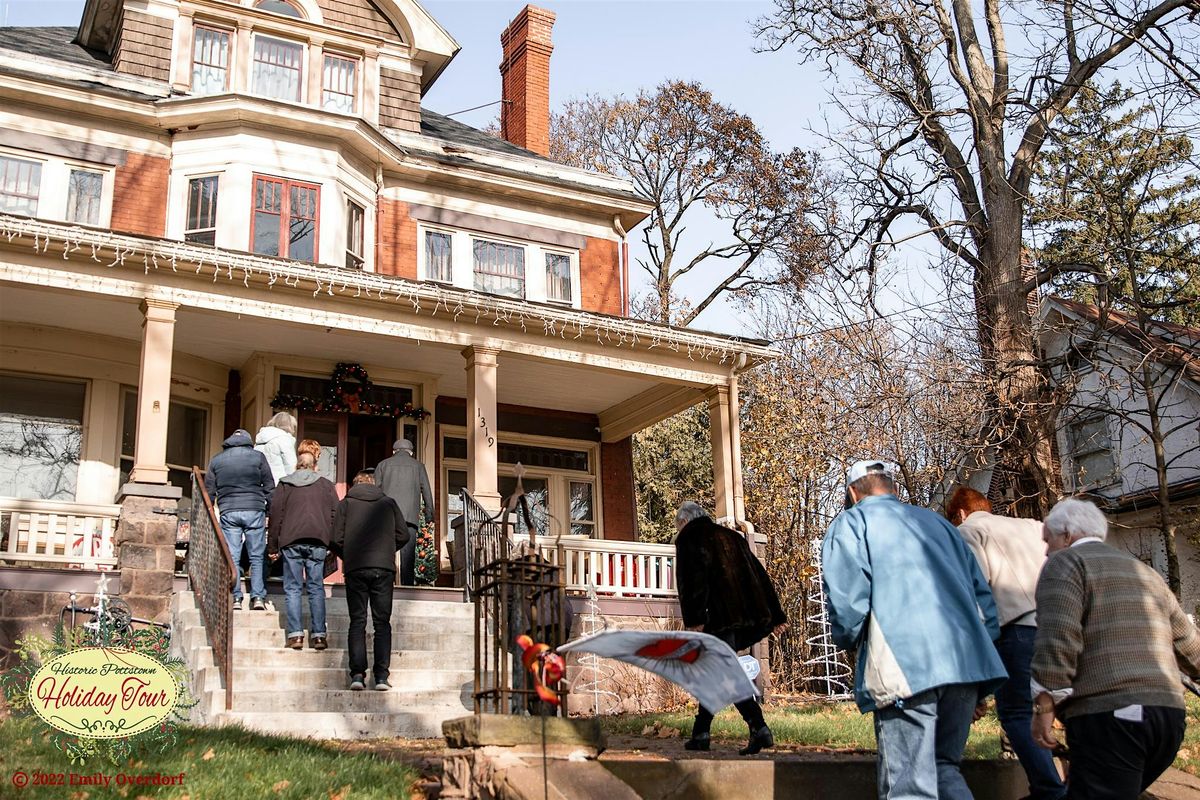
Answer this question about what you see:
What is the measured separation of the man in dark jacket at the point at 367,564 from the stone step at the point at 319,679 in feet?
0.72

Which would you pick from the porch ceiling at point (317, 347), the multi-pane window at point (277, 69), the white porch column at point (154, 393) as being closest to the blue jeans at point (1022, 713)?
the white porch column at point (154, 393)

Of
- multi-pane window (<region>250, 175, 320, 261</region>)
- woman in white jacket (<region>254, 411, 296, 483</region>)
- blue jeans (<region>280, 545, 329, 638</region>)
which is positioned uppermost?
multi-pane window (<region>250, 175, 320, 261</region>)

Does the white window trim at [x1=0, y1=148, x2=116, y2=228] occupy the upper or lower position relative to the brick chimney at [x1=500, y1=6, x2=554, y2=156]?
lower

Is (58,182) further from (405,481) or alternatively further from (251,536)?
(251,536)

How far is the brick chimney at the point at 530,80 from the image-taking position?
66.7 feet

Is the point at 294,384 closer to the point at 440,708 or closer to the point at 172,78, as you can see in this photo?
the point at 172,78

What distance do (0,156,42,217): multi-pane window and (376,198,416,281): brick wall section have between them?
4.37m

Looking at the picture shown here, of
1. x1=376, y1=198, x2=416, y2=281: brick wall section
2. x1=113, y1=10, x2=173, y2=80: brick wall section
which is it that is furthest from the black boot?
x1=113, y1=10, x2=173, y2=80: brick wall section

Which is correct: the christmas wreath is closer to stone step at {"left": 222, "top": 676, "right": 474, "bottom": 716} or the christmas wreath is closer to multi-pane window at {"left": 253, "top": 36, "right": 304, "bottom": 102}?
multi-pane window at {"left": 253, "top": 36, "right": 304, "bottom": 102}

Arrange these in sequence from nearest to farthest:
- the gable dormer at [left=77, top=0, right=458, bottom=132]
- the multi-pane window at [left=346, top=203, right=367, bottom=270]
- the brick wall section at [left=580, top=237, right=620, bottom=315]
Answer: the multi-pane window at [left=346, top=203, right=367, bottom=270] < the gable dormer at [left=77, top=0, right=458, bottom=132] < the brick wall section at [left=580, top=237, right=620, bottom=315]

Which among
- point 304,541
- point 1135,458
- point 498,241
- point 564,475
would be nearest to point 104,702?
point 304,541

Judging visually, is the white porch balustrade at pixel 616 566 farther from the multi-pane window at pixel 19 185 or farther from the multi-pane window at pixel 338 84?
the multi-pane window at pixel 19 185

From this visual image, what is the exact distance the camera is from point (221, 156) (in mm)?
14977

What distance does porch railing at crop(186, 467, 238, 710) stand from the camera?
821 centimetres
